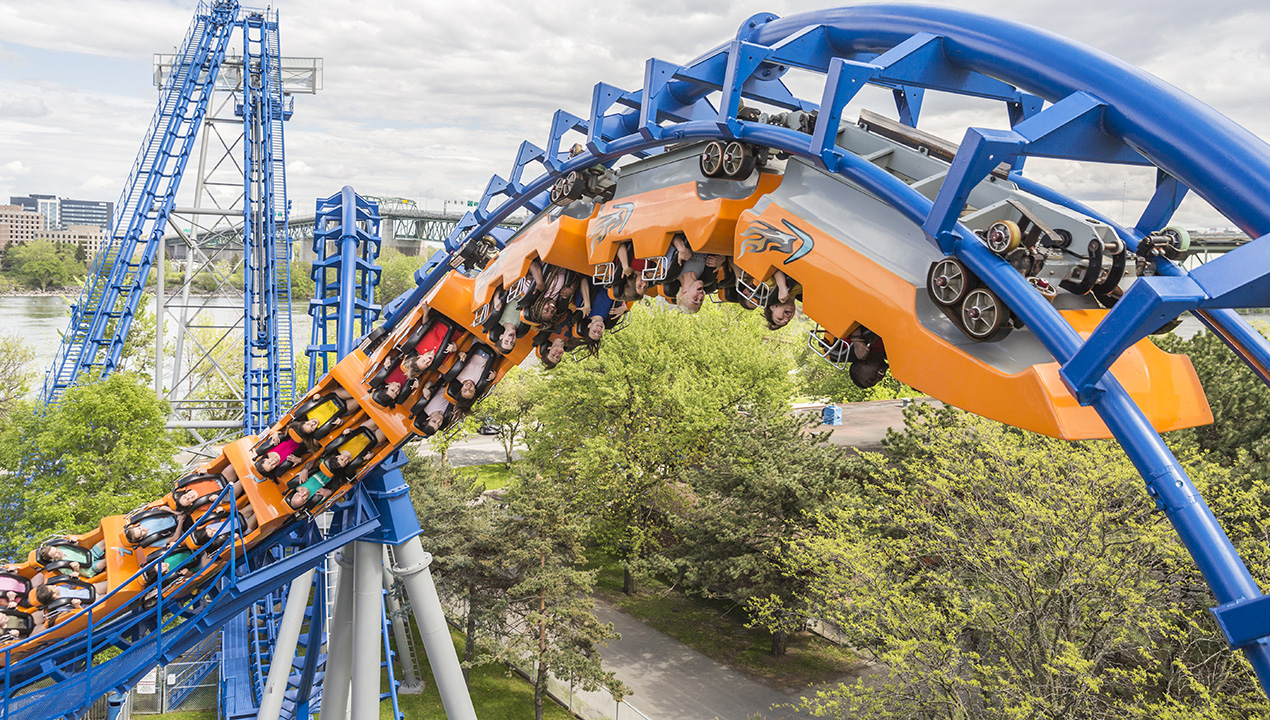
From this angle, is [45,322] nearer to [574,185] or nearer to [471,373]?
[471,373]

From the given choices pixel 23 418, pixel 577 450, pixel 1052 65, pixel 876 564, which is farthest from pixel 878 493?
pixel 23 418

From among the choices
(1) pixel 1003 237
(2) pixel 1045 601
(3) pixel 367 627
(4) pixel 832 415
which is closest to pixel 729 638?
(2) pixel 1045 601

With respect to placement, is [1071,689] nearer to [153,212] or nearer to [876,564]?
[876,564]

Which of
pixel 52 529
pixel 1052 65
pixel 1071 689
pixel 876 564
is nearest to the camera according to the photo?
pixel 1052 65

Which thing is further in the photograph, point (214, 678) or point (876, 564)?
point (214, 678)

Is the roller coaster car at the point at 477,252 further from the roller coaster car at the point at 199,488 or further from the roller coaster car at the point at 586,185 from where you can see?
the roller coaster car at the point at 199,488

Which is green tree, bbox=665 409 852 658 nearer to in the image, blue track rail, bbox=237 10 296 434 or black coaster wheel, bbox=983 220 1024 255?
blue track rail, bbox=237 10 296 434

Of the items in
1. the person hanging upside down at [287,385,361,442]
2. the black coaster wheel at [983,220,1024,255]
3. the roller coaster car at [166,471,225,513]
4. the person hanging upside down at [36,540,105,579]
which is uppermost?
the black coaster wheel at [983,220,1024,255]

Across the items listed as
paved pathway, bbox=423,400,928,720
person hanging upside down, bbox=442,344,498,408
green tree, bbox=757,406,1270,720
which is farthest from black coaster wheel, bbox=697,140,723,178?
paved pathway, bbox=423,400,928,720

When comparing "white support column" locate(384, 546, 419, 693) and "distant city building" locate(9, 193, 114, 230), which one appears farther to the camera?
"distant city building" locate(9, 193, 114, 230)
